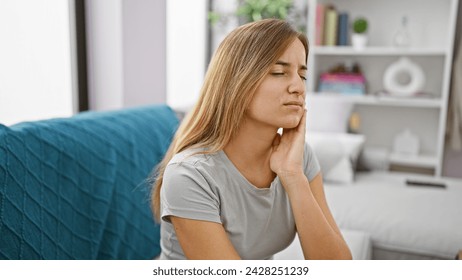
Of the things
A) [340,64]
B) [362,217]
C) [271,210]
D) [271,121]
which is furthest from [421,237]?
[340,64]

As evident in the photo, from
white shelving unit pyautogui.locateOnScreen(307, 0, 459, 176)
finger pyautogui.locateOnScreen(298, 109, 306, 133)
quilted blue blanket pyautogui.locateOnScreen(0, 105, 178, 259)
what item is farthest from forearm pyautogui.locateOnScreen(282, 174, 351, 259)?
white shelving unit pyautogui.locateOnScreen(307, 0, 459, 176)

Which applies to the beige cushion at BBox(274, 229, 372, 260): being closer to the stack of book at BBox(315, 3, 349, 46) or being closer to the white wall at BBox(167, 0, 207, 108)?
the white wall at BBox(167, 0, 207, 108)

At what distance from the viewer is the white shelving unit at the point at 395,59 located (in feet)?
8.75

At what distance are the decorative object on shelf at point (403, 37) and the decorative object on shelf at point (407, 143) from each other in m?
0.58

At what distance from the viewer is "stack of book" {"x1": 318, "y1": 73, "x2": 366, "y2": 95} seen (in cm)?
284

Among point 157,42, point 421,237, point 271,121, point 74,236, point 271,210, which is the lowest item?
point 421,237

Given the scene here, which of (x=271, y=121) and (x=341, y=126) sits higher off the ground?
(x=271, y=121)

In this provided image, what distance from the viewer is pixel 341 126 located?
7.60 ft

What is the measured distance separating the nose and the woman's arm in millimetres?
272

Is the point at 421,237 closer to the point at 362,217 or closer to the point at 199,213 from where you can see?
the point at 362,217

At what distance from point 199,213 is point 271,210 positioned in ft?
0.62

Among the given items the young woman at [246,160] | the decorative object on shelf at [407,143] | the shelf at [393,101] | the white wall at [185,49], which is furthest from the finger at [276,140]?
the decorative object on shelf at [407,143]

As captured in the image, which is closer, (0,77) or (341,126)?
(0,77)
